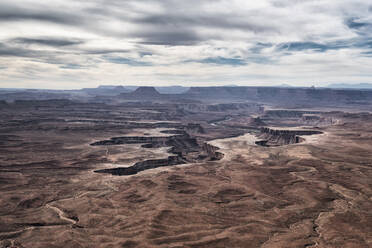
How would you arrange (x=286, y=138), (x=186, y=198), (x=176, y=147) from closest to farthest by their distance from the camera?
1. (x=186, y=198)
2. (x=176, y=147)
3. (x=286, y=138)

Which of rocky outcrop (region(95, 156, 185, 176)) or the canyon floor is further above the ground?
Result: the canyon floor

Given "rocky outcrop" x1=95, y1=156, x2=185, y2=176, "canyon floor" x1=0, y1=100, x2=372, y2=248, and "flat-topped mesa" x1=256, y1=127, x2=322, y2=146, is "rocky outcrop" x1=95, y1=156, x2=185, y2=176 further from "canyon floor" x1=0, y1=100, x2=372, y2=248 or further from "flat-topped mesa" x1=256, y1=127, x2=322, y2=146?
"flat-topped mesa" x1=256, y1=127, x2=322, y2=146

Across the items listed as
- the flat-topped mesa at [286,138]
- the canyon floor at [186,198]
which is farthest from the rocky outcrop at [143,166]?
the flat-topped mesa at [286,138]

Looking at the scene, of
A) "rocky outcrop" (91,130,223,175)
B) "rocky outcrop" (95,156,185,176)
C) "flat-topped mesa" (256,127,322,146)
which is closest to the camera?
"rocky outcrop" (95,156,185,176)

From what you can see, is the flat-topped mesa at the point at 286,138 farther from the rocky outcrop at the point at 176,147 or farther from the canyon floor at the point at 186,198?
the canyon floor at the point at 186,198

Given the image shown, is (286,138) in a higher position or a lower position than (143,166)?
higher

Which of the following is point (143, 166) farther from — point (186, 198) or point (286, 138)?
point (286, 138)

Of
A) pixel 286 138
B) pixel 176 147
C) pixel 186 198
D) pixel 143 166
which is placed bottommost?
pixel 176 147

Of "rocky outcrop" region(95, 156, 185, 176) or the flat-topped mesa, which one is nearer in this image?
"rocky outcrop" region(95, 156, 185, 176)

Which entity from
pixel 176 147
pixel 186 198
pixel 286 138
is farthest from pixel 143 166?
pixel 286 138

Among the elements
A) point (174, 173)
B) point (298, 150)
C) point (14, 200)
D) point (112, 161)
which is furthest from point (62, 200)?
point (298, 150)

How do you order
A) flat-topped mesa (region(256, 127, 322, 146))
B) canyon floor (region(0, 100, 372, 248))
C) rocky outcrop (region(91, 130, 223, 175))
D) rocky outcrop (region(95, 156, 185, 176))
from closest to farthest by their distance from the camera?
1. canyon floor (region(0, 100, 372, 248))
2. rocky outcrop (region(95, 156, 185, 176))
3. rocky outcrop (region(91, 130, 223, 175))
4. flat-topped mesa (region(256, 127, 322, 146))

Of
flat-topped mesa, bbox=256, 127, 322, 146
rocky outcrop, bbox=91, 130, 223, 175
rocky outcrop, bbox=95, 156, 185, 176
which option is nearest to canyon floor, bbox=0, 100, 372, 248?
rocky outcrop, bbox=95, 156, 185, 176

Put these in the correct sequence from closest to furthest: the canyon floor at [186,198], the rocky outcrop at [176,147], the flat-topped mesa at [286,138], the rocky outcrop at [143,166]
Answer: the canyon floor at [186,198] → the rocky outcrop at [143,166] → the rocky outcrop at [176,147] → the flat-topped mesa at [286,138]
